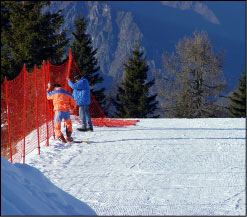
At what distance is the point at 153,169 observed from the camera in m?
8.14

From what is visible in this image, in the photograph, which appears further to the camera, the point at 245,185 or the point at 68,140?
the point at 68,140

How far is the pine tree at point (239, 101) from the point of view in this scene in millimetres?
34500

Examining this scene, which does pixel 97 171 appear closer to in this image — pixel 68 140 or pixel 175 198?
pixel 175 198

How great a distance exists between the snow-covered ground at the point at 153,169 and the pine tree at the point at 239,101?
2249 centimetres

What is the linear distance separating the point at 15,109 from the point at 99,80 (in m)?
24.3

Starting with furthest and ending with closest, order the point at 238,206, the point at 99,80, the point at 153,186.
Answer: the point at 99,80 → the point at 153,186 → the point at 238,206

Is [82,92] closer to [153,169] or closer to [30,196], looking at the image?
[153,169]

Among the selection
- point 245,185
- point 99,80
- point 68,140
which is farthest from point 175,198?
point 99,80

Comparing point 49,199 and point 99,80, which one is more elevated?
point 99,80

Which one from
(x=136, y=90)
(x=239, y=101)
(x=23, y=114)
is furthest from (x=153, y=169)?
(x=239, y=101)

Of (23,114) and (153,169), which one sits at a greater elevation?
(23,114)

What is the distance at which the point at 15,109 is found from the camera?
33.3 ft

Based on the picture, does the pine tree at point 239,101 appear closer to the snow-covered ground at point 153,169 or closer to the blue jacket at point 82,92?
the snow-covered ground at point 153,169

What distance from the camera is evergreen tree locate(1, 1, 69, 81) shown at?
24.2 m
